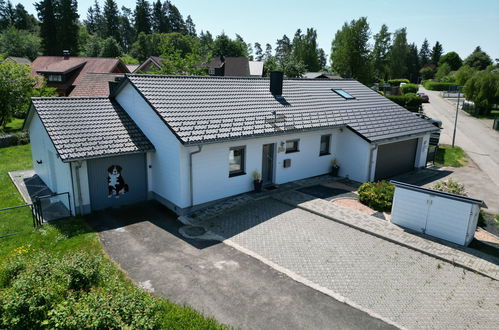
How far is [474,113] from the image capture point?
43.1 m

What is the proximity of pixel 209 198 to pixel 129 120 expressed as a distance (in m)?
4.85

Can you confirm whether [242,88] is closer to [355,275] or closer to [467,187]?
[355,275]

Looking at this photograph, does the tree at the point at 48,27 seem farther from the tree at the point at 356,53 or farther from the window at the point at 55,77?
the tree at the point at 356,53

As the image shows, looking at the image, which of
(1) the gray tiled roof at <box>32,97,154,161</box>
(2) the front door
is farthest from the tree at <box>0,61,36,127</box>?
(2) the front door

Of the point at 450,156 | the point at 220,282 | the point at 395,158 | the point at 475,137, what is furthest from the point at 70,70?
the point at 475,137

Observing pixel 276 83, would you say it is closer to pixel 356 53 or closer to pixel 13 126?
pixel 13 126

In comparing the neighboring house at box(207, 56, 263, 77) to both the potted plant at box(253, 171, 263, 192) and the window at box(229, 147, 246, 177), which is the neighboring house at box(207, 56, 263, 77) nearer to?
the potted plant at box(253, 171, 263, 192)

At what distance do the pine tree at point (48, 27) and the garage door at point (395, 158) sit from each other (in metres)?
69.9

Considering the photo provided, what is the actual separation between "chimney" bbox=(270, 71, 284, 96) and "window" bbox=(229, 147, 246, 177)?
4.84 metres

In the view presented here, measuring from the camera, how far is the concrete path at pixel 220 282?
25.2 ft

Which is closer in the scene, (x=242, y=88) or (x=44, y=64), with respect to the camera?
(x=242, y=88)

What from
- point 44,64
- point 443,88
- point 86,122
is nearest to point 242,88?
point 86,122

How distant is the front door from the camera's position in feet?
51.8

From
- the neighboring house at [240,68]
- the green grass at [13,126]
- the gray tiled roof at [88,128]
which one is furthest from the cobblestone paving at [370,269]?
the neighboring house at [240,68]
